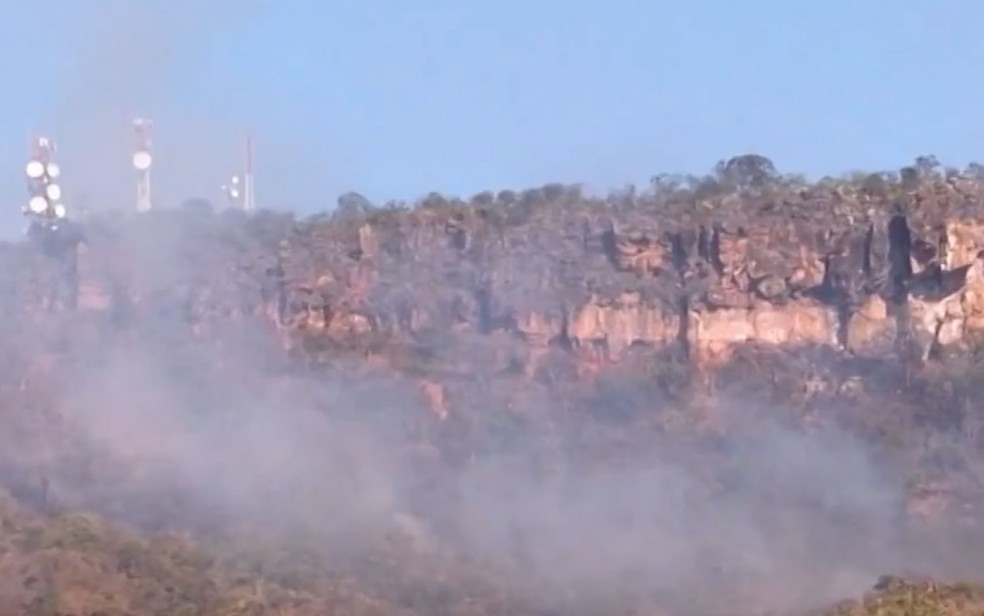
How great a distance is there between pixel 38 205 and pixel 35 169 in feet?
3.92

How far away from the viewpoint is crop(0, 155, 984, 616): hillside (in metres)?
64.8

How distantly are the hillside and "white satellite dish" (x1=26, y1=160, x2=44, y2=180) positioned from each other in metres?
4.54

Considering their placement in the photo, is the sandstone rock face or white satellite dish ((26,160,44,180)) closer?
the sandstone rock face

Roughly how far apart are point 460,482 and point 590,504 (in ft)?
13.3

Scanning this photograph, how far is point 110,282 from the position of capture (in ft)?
265

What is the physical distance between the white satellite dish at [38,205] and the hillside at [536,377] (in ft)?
14.8

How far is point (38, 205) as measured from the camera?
87688mm

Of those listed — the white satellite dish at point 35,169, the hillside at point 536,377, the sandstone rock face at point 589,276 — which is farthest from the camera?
the white satellite dish at point 35,169

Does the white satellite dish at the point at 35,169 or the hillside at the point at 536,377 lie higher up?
the white satellite dish at the point at 35,169

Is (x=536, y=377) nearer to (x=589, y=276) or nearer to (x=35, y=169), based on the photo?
(x=589, y=276)

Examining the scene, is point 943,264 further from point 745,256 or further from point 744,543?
point 744,543

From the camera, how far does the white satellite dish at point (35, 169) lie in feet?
285

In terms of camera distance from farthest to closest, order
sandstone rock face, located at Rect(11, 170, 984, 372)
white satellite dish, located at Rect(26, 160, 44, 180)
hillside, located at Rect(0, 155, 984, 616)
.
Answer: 1. white satellite dish, located at Rect(26, 160, 44, 180)
2. sandstone rock face, located at Rect(11, 170, 984, 372)
3. hillside, located at Rect(0, 155, 984, 616)

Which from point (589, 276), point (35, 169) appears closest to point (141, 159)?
point (35, 169)
